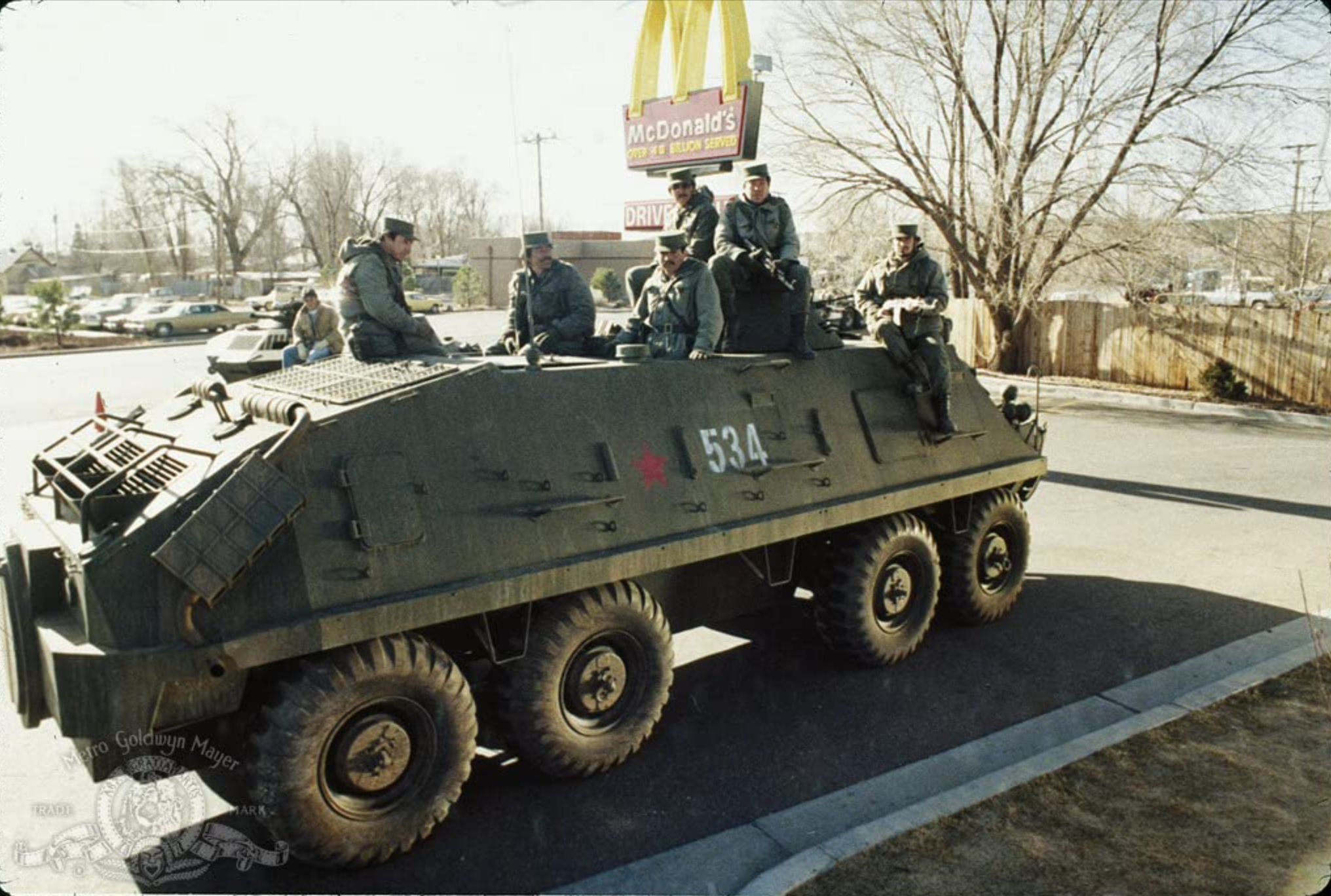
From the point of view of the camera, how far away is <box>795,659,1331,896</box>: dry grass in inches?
174

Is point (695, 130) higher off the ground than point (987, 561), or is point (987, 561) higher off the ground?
point (695, 130)

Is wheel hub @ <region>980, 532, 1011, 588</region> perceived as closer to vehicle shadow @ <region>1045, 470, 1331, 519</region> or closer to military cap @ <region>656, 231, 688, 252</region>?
military cap @ <region>656, 231, 688, 252</region>

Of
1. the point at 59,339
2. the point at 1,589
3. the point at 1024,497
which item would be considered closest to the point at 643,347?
the point at 1,589

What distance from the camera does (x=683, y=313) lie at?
6918 millimetres

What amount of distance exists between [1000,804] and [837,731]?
3.99 ft

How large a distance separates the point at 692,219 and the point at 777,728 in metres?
3.96

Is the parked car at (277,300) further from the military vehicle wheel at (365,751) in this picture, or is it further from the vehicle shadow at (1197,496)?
the military vehicle wheel at (365,751)

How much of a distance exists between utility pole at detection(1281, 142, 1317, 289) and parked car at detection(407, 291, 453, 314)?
82.8 ft

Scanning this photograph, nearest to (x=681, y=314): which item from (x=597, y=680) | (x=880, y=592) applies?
(x=880, y=592)

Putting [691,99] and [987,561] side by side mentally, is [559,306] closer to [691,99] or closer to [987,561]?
[987,561]

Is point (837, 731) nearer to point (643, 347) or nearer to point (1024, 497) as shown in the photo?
point (643, 347)

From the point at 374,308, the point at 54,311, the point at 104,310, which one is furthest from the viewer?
the point at 104,310

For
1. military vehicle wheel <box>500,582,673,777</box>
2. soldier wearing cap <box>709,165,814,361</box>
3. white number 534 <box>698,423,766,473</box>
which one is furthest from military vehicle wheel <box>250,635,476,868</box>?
soldier wearing cap <box>709,165,814,361</box>

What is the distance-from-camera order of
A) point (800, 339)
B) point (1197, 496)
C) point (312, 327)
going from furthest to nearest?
point (312, 327), point (1197, 496), point (800, 339)
